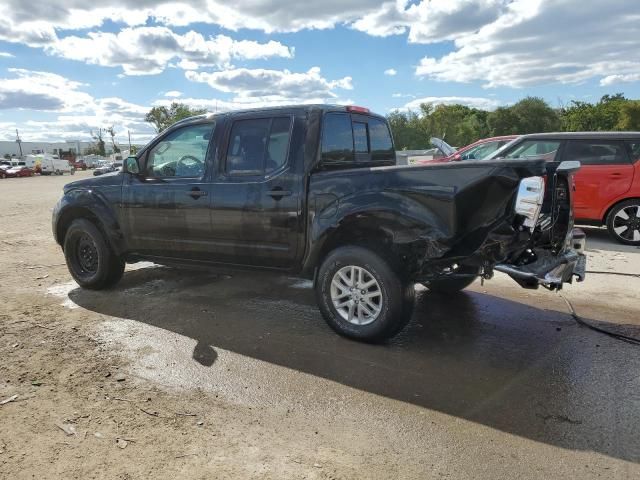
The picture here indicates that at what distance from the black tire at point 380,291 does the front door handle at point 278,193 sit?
2.25ft

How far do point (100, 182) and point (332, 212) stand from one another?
312 cm

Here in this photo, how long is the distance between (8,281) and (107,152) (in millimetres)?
110356

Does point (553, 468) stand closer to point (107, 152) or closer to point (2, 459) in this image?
point (2, 459)

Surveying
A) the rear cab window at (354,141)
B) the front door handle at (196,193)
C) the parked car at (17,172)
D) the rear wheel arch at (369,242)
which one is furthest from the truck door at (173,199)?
the parked car at (17,172)

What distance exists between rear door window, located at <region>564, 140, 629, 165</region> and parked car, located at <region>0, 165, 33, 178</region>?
4828cm

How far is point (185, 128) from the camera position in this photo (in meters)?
5.45

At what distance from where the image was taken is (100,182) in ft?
19.6

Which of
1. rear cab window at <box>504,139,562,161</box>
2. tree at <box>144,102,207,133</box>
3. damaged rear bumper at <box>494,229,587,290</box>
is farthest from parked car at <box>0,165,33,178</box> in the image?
damaged rear bumper at <box>494,229,587,290</box>

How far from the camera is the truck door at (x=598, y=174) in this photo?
27.2 ft

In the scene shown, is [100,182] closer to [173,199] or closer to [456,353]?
[173,199]

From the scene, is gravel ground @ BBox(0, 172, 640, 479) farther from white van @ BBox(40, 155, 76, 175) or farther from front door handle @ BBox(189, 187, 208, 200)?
white van @ BBox(40, 155, 76, 175)

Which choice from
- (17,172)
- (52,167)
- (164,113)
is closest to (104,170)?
(17,172)

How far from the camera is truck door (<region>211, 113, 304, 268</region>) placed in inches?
183

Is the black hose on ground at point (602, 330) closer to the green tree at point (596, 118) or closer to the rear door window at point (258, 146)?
the rear door window at point (258, 146)
